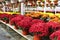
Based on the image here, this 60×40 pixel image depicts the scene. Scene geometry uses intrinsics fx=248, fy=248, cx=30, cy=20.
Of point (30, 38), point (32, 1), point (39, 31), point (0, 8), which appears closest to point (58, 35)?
point (39, 31)

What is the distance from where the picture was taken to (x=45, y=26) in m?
8.29

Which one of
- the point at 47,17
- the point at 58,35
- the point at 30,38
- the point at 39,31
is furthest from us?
the point at 47,17

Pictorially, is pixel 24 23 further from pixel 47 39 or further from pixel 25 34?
pixel 47 39

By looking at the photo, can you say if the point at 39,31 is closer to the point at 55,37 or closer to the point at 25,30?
the point at 55,37

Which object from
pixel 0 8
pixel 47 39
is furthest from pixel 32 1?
pixel 0 8

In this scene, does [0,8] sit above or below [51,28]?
below

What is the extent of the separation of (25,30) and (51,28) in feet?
7.52

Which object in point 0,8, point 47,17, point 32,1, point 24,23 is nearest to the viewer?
point 24,23

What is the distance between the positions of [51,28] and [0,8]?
28678 mm

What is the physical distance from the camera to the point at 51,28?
844 centimetres

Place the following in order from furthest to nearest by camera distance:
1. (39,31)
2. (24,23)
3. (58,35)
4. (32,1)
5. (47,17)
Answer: (32,1)
(47,17)
(24,23)
(39,31)
(58,35)

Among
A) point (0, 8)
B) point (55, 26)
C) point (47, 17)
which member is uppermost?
point (55, 26)

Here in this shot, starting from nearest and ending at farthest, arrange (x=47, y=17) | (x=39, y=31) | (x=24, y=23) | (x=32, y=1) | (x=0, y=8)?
(x=39, y=31) < (x=24, y=23) < (x=47, y=17) < (x=32, y=1) < (x=0, y=8)

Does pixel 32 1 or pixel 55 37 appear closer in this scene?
pixel 55 37
